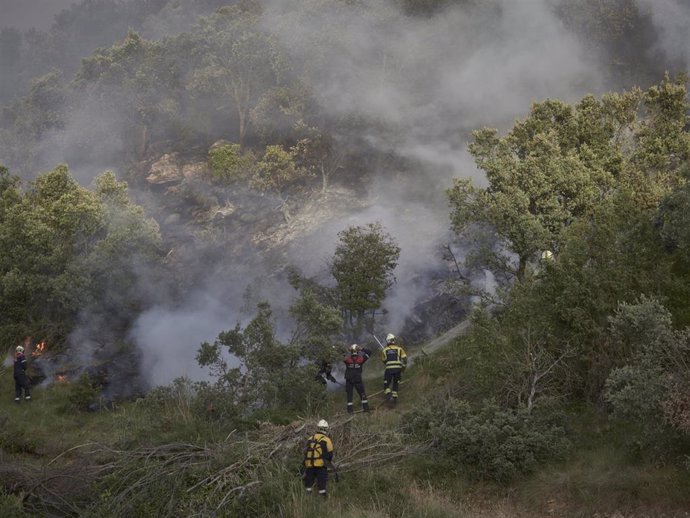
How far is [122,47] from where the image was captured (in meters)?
51.9

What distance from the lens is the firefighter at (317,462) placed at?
1071 cm

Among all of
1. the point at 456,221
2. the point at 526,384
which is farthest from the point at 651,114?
the point at 526,384

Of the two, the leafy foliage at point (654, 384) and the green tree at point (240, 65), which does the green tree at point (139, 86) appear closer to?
the green tree at point (240, 65)

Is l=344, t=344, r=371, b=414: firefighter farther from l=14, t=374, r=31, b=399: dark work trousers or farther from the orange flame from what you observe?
the orange flame

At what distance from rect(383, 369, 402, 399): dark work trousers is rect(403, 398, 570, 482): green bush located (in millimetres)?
3260

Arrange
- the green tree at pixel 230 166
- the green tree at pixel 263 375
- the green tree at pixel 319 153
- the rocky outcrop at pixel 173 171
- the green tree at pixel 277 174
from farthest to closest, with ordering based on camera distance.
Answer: the rocky outcrop at pixel 173 171 → the green tree at pixel 319 153 → the green tree at pixel 230 166 → the green tree at pixel 277 174 → the green tree at pixel 263 375

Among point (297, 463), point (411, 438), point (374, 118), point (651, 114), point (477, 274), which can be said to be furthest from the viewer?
point (374, 118)

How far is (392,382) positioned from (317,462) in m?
5.69

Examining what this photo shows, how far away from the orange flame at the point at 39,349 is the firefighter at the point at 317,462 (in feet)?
48.9

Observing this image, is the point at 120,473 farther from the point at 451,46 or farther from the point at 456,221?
the point at 451,46

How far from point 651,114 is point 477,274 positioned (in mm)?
8016

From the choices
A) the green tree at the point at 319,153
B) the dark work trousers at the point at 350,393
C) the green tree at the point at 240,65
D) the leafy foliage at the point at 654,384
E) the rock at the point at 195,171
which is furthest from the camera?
the green tree at the point at 240,65

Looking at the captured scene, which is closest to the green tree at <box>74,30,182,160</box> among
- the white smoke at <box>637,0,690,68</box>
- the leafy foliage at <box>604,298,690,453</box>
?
the white smoke at <box>637,0,690,68</box>

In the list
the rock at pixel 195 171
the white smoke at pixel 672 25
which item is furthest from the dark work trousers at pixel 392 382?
the white smoke at pixel 672 25
